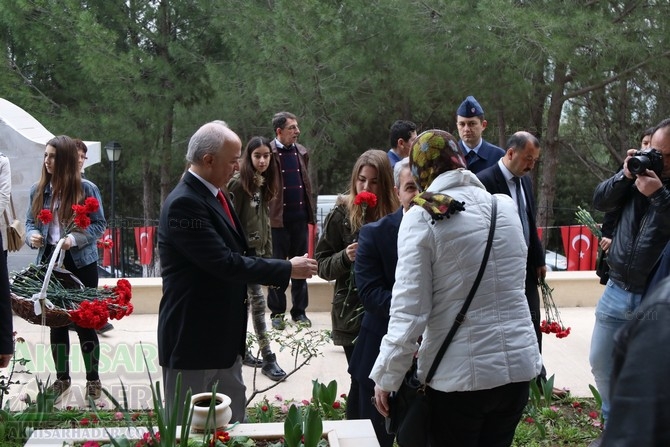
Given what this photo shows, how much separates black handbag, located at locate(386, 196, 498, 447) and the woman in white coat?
2 centimetres

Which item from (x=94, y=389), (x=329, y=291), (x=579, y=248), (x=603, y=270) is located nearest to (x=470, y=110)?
(x=603, y=270)

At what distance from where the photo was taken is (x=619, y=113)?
16406 millimetres

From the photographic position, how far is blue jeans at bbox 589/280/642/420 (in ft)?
11.2

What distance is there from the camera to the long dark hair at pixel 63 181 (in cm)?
458

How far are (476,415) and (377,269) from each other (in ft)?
2.45

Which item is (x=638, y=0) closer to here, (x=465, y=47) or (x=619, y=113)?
(x=465, y=47)

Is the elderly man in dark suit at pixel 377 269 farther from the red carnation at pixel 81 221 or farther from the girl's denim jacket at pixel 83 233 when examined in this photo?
the girl's denim jacket at pixel 83 233

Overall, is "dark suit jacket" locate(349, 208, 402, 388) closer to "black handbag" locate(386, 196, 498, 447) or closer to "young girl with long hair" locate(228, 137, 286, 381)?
"black handbag" locate(386, 196, 498, 447)

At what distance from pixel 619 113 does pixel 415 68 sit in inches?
218

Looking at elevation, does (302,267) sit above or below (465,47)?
below

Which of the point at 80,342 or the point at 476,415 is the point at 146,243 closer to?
the point at 80,342

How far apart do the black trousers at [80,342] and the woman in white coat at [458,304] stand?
9.08 feet

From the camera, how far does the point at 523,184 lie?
4.31m

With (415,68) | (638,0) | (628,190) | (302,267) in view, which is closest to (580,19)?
(638,0)
